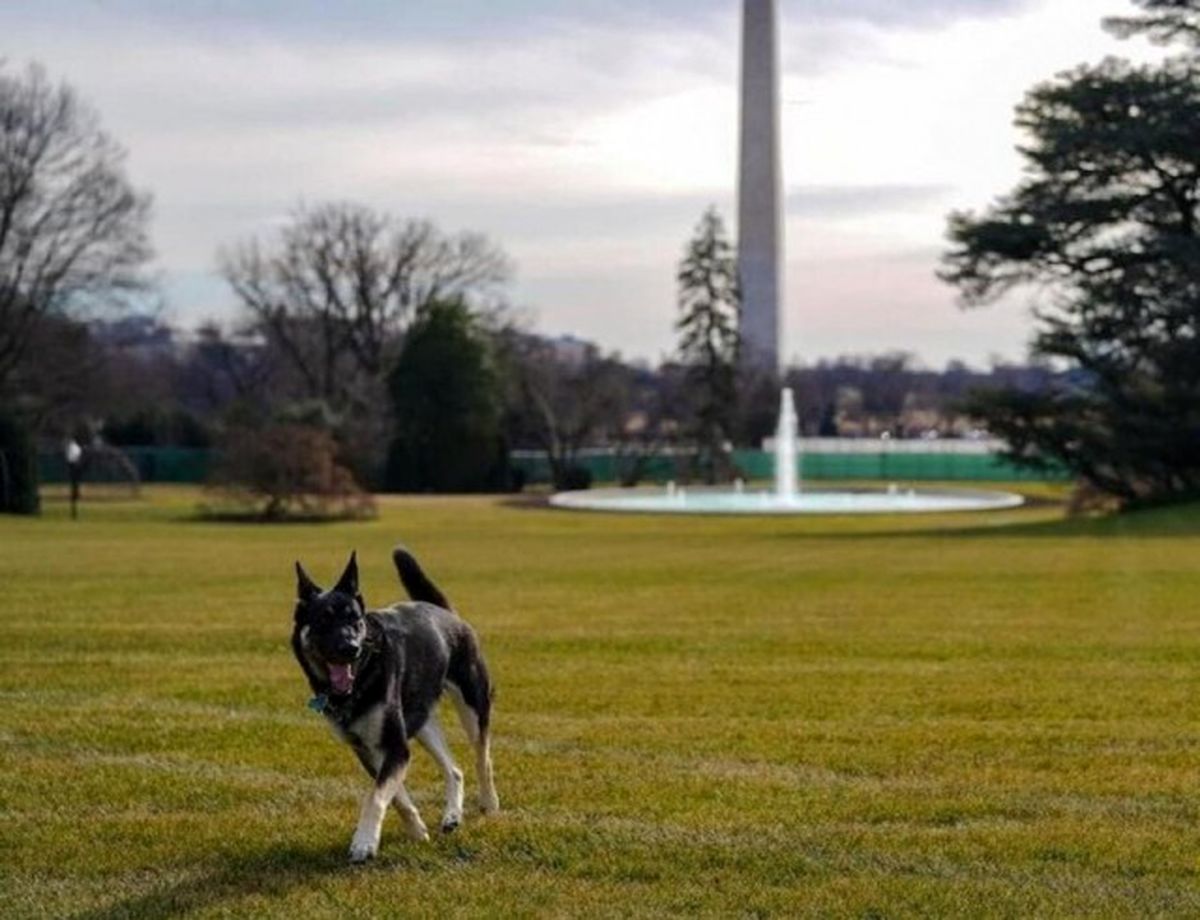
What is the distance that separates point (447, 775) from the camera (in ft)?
26.9

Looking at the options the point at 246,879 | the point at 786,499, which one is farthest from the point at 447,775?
the point at 786,499

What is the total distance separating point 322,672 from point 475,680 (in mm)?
1233

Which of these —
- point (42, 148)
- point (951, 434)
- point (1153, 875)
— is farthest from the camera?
point (951, 434)

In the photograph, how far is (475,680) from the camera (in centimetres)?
836

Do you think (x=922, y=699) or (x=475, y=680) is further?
(x=922, y=699)

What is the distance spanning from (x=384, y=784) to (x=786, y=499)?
207 ft

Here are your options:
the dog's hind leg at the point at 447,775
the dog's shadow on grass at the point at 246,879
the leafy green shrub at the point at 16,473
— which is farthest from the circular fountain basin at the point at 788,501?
the dog's shadow on grass at the point at 246,879

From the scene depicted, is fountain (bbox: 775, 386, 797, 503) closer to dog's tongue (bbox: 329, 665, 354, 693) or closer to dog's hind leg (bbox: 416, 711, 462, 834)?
dog's hind leg (bbox: 416, 711, 462, 834)

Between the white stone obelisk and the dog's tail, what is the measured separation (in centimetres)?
6873

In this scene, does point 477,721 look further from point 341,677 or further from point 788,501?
point 788,501

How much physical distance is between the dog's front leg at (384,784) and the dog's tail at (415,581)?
1242mm

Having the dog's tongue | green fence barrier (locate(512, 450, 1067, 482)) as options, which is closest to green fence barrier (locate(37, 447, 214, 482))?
green fence barrier (locate(512, 450, 1067, 482))

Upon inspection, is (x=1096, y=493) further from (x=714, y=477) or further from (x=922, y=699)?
(x=922, y=699)

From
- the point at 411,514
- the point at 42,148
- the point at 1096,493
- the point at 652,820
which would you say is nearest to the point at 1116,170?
the point at 1096,493
